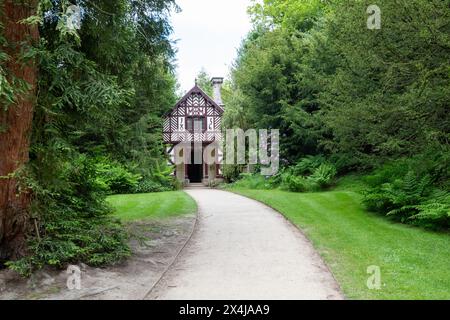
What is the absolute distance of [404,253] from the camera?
7.61m

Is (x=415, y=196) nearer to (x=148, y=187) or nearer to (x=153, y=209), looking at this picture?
(x=153, y=209)

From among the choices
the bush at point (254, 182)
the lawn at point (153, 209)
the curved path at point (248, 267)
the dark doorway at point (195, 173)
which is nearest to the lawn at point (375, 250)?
the curved path at point (248, 267)

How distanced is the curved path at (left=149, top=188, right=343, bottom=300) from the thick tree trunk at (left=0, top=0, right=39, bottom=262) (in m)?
2.48

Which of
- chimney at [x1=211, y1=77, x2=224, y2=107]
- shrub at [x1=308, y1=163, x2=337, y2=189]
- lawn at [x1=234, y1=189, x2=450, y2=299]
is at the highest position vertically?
chimney at [x1=211, y1=77, x2=224, y2=107]

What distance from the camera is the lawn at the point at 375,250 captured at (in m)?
5.69

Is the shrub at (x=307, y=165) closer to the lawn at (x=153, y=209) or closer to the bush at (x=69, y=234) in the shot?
the lawn at (x=153, y=209)

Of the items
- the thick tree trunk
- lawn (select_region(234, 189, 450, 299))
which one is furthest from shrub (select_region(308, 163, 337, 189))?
the thick tree trunk

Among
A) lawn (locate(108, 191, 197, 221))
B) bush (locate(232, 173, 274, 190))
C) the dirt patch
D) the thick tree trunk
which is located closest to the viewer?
the dirt patch

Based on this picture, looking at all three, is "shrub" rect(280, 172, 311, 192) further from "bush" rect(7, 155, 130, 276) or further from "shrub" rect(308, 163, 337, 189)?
"bush" rect(7, 155, 130, 276)

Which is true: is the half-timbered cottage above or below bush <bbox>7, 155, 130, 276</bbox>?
above

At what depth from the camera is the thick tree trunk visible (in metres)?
6.11

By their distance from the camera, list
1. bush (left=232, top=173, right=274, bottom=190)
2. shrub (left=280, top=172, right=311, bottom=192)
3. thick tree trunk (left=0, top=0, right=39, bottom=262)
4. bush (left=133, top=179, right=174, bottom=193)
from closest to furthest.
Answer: thick tree trunk (left=0, top=0, right=39, bottom=262) → shrub (left=280, top=172, right=311, bottom=192) → bush (left=232, top=173, right=274, bottom=190) → bush (left=133, top=179, right=174, bottom=193)
